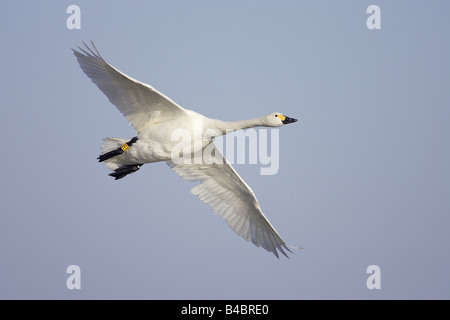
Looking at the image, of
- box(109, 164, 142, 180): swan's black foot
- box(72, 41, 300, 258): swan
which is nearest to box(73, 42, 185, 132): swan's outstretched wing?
box(72, 41, 300, 258): swan

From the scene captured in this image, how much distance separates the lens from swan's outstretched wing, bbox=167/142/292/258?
2289 cm

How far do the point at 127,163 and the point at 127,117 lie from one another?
138 centimetres

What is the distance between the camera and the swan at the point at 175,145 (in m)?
20.8

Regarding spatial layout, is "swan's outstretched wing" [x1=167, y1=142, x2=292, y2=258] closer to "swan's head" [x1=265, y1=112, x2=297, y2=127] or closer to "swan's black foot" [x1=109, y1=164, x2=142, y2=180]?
"swan's black foot" [x1=109, y1=164, x2=142, y2=180]

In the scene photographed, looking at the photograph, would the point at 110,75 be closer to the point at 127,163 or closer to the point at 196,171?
the point at 127,163

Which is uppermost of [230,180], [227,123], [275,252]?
[227,123]

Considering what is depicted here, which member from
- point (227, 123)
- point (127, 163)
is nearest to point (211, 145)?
point (227, 123)

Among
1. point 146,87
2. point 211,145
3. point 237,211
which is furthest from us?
point 237,211

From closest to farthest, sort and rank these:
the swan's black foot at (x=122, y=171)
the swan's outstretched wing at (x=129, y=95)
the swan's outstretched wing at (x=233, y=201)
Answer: the swan's outstretched wing at (x=129, y=95) → the swan's black foot at (x=122, y=171) → the swan's outstretched wing at (x=233, y=201)

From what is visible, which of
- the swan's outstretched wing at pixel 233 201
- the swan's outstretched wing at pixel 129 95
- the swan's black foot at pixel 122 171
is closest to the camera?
the swan's outstretched wing at pixel 129 95

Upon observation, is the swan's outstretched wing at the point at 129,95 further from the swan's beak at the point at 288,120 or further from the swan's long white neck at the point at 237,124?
the swan's beak at the point at 288,120

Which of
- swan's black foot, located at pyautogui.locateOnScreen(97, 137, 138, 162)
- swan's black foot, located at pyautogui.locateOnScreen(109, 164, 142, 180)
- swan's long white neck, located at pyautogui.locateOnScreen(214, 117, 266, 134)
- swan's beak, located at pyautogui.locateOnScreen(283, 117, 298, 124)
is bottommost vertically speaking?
swan's black foot, located at pyautogui.locateOnScreen(109, 164, 142, 180)

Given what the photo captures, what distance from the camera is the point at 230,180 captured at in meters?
23.0

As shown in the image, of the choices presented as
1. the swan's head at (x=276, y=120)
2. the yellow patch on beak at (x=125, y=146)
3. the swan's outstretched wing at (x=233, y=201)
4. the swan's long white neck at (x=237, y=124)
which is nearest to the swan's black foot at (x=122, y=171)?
the yellow patch on beak at (x=125, y=146)
